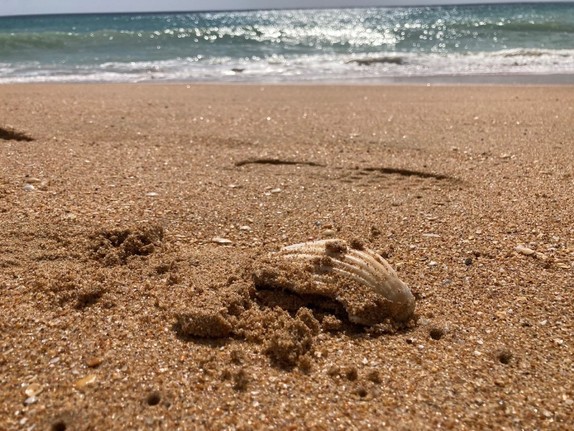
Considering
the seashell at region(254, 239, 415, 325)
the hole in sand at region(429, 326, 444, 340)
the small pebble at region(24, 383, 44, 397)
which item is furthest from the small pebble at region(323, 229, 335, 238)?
the small pebble at region(24, 383, 44, 397)

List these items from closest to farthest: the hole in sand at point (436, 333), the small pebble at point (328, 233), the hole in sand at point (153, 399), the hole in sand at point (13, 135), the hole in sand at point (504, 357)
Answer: the hole in sand at point (153, 399), the hole in sand at point (504, 357), the hole in sand at point (436, 333), the small pebble at point (328, 233), the hole in sand at point (13, 135)

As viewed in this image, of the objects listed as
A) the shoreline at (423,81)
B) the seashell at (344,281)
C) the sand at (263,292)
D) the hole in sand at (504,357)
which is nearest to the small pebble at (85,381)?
the sand at (263,292)

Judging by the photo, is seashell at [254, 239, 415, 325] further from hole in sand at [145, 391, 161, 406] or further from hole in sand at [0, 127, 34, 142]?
hole in sand at [0, 127, 34, 142]

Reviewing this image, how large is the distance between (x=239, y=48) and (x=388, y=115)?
1138cm

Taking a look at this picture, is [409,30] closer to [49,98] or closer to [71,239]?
[49,98]

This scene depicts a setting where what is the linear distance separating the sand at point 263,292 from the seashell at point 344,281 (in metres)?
0.05

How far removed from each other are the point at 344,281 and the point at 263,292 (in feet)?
1.06

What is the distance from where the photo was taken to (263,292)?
208cm

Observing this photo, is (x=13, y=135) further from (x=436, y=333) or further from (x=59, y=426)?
(x=436, y=333)

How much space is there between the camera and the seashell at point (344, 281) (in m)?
1.98

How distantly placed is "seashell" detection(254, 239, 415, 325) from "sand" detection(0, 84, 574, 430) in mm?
46

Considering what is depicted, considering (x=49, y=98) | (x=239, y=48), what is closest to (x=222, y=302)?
(x=49, y=98)

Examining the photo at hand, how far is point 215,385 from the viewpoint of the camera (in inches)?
64.4

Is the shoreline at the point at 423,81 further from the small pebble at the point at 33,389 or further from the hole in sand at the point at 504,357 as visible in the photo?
the small pebble at the point at 33,389
